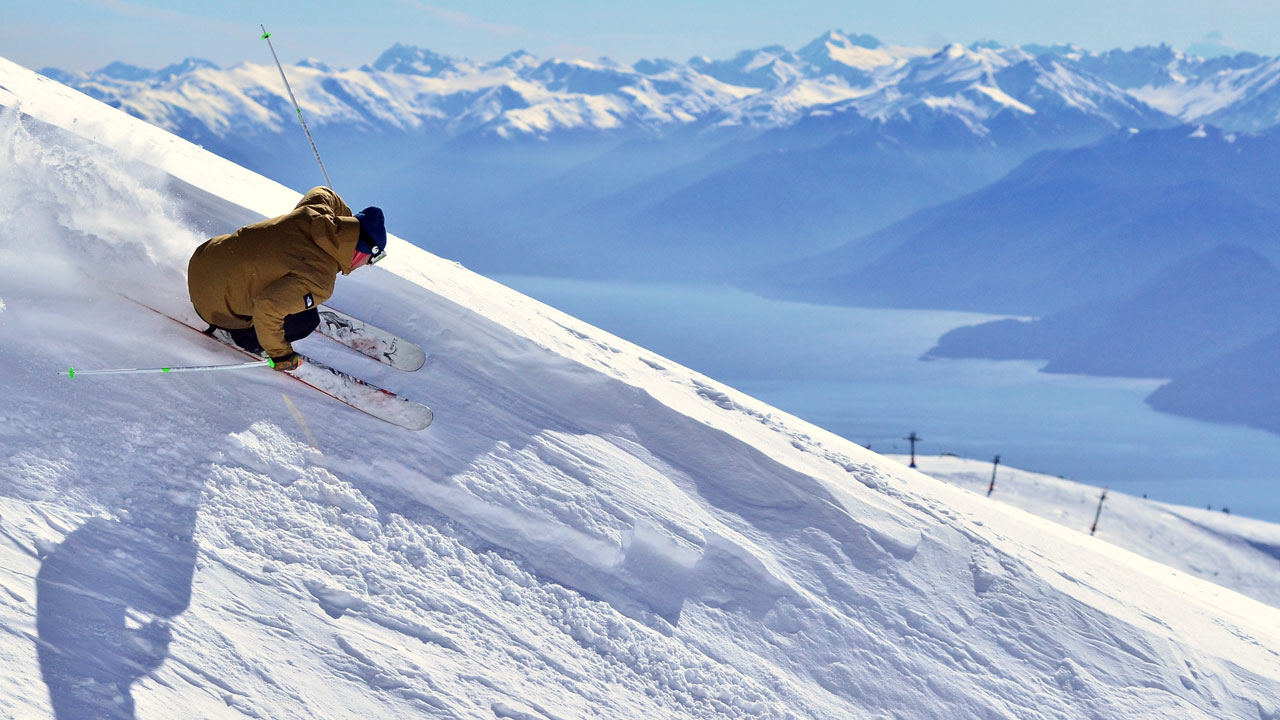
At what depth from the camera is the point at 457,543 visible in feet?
16.5

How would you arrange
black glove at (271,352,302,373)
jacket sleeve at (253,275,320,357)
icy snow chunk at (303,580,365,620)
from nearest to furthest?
1. icy snow chunk at (303,580,365,620)
2. jacket sleeve at (253,275,320,357)
3. black glove at (271,352,302,373)

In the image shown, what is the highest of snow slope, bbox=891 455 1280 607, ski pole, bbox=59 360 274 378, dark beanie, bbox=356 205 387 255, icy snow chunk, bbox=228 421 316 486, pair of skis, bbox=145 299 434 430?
snow slope, bbox=891 455 1280 607

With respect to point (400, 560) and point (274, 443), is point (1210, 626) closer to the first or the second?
point (400, 560)

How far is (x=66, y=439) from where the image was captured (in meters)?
4.55

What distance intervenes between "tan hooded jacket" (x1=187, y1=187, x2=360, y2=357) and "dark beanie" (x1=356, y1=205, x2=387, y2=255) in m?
0.07

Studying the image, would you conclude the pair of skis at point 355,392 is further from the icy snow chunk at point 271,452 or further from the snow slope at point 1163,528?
the snow slope at point 1163,528

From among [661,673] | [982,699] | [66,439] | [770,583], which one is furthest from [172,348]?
[982,699]

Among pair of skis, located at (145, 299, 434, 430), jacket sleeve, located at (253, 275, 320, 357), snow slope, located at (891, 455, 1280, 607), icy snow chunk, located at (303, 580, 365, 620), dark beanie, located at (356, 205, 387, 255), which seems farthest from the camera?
snow slope, located at (891, 455, 1280, 607)

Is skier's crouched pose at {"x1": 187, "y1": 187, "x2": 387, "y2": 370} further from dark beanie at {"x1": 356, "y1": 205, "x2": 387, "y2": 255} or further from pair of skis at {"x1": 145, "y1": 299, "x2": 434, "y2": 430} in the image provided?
pair of skis at {"x1": 145, "y1": 299, "x2": 434, "y2": 430}

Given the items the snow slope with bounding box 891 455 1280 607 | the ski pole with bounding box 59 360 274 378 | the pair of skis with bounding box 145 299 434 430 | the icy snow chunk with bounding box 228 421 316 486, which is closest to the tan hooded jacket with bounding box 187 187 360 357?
the ski pole with bounding box 59 360 274 378

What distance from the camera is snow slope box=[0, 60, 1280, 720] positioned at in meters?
4.00

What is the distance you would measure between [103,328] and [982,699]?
20.6ft

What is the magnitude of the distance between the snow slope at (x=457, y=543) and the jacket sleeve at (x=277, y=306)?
50 cm

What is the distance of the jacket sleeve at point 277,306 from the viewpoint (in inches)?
194
